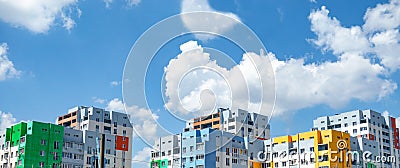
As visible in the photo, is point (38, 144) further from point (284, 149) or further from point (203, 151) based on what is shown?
point (284, 149)

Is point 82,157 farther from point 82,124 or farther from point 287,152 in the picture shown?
point 287,152

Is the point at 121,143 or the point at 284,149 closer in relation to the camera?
the point at 284,149

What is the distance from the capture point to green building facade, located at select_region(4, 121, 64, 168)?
74.1m

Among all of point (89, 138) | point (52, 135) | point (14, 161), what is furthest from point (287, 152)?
point (14, 161)

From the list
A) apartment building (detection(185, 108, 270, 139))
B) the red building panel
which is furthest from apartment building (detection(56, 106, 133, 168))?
apartment building (detection(185, 108, 270, 139))

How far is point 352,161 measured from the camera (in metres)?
82.6

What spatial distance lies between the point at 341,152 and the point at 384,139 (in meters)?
23.0

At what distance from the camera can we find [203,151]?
79.0 m

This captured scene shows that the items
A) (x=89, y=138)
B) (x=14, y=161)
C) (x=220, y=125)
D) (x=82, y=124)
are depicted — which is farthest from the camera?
(x=220, y=125)

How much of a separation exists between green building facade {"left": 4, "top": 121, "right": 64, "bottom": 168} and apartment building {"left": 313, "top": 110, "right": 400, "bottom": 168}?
5126cm

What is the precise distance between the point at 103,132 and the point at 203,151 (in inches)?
927

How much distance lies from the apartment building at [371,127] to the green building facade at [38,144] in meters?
51.3

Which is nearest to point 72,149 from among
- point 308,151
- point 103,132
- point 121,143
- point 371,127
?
point 121,143

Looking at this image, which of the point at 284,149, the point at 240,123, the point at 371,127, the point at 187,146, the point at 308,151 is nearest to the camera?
the point at 187,146
